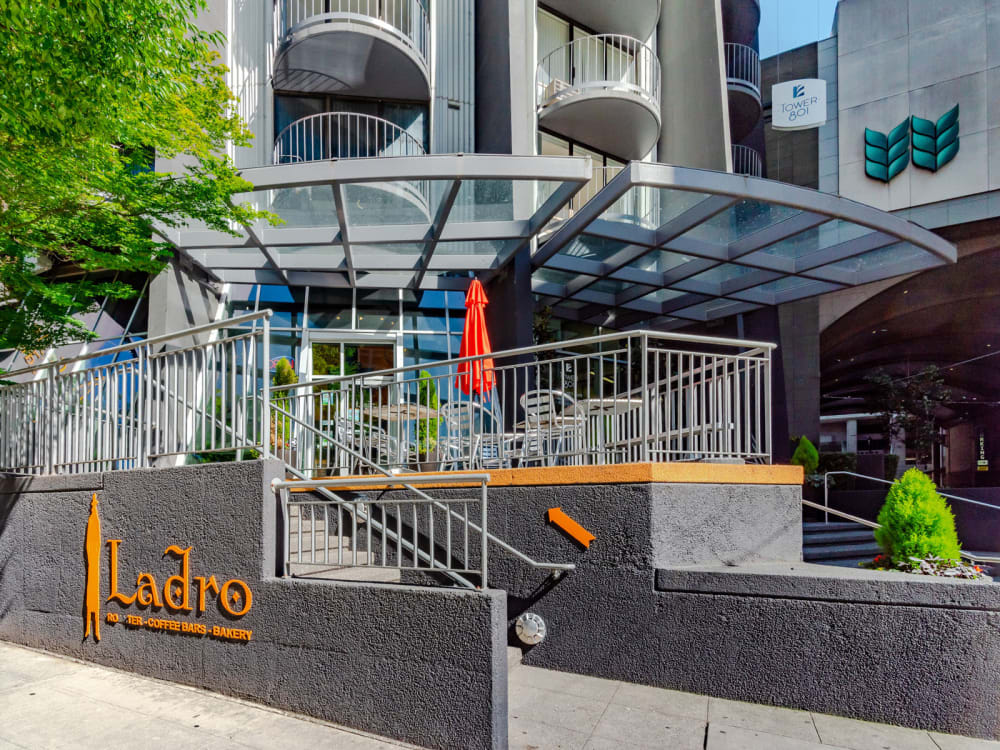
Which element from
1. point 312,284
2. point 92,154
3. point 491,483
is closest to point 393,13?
point 312,284

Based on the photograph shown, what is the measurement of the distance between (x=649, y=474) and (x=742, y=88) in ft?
64.6

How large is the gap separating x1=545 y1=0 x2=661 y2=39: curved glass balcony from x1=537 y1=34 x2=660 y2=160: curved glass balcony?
423 mm

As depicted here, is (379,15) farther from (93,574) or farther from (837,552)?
(837,552)

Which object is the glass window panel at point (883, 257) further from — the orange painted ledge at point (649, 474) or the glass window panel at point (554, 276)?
the orange painted ledge at point (649, 474)

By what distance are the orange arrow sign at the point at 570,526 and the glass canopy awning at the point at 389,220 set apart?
227 inches

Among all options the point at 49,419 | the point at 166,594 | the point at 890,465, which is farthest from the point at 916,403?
the point at 49,419

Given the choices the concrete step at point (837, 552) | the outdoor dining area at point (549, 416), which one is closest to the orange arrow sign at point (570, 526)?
the outdoor dining area at point (549, 416)

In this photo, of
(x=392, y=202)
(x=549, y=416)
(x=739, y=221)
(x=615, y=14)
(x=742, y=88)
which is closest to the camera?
(x=549, y=416)

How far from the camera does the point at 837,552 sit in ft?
25.2

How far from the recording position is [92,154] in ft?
19.3

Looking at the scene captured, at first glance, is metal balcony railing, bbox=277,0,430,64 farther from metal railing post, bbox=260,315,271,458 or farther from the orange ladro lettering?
the orange ladro lettering

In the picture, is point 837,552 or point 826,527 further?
point 826,527

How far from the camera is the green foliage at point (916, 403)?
20.1 meters

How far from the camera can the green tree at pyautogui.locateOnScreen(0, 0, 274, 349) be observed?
16.4ft
